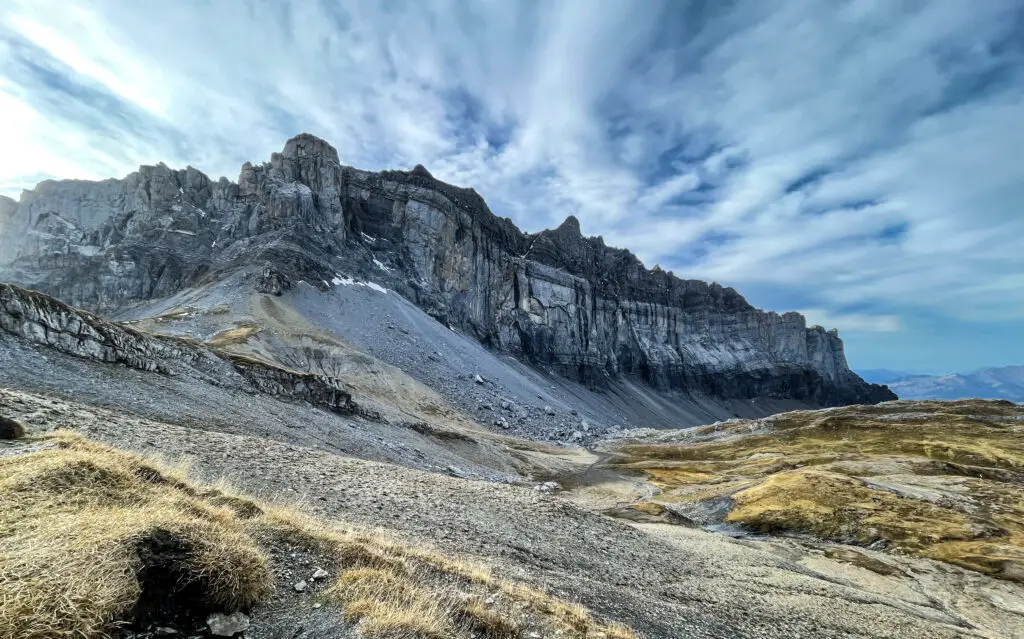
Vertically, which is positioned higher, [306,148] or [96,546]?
[306,148]

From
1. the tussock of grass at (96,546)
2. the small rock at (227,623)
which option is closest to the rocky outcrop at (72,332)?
the tussock of grass at (96,546)

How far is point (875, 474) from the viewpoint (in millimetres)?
48031

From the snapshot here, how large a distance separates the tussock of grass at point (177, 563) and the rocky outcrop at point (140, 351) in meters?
21.6

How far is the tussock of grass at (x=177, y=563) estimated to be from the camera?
191 inches

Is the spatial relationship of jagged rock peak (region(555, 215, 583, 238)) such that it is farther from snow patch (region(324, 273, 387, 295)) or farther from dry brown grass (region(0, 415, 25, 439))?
dry brown grass (region(0, 415, 25, 439))

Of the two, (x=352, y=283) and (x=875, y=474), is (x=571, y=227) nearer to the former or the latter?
(x=352, y=283)

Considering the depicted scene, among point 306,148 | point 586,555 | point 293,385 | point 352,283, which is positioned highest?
point 306,148

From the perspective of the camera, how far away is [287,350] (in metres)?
64.9

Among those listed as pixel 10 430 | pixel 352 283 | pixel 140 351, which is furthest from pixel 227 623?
pixel 352 283

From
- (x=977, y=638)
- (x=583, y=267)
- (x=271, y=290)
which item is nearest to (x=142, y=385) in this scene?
(x=977, y=638)

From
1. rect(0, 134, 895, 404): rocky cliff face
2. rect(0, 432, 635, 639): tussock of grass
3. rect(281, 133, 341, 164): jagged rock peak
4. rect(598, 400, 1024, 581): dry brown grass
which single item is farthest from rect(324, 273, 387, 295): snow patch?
rect(0, 432, 635, 639): tussock of grass

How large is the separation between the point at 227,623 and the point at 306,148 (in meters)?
138

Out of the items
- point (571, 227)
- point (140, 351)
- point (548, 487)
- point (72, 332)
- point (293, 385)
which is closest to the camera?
point (72, 332)

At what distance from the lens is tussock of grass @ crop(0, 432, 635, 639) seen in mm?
4855
